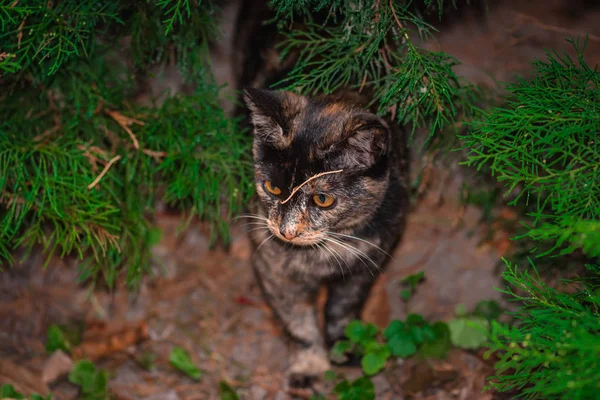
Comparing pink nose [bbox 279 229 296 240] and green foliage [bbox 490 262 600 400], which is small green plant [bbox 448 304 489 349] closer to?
green foliage [bbox 490 262 600 400]

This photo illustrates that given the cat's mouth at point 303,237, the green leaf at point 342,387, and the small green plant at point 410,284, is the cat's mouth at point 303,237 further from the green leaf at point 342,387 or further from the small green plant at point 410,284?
the small green plant at point 410,284

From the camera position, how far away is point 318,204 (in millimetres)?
2307

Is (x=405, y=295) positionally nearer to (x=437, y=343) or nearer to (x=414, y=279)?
(x=414, y=279)

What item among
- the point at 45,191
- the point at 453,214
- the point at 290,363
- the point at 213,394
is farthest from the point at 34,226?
the point at 453,214

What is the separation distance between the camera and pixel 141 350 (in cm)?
313

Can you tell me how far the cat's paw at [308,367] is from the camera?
296 centimetres

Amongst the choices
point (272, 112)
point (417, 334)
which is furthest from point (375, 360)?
point (272, 112)

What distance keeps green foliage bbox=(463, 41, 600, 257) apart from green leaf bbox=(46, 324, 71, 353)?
2500 mm

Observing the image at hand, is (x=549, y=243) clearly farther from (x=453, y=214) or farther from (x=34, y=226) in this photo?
(x=34, y=226)

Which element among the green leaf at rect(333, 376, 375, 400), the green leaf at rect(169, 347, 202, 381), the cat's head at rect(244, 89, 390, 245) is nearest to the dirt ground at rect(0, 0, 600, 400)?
the green leaf at rect(169, 347, 202, 381)

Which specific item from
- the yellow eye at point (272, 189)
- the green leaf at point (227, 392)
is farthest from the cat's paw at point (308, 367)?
the yellow eye at point (272, 189)

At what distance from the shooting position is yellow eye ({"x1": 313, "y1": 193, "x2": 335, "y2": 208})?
2283 millimetres

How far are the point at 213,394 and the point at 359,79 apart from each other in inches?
74.0

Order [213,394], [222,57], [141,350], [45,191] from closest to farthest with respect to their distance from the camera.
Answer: [45,191] → [213,394] → [141,350] → [222,57]
